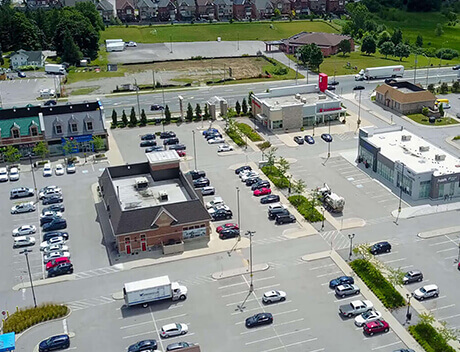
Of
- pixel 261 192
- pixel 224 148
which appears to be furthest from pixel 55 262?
pixel 224 148

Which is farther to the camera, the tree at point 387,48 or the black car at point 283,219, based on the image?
the tree at point 387,48

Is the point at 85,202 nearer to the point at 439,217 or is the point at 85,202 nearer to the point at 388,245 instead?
the point at 388,245

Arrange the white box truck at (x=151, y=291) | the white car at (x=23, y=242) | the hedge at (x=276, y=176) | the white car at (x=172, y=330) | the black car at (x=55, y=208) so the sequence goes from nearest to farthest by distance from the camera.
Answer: the white car at (x=172, y=330) → the white box truck at (x=151, y=291) → the white car at (x=23, y=242) → the black car at (x=55, y=208) → the hedge at (x=276, y=176)

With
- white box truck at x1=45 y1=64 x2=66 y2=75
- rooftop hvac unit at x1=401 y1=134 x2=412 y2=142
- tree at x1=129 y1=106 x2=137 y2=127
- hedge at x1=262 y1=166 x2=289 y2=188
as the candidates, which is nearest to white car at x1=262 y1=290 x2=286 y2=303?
hedge at x1=262 y1=166 x2=289 y2=188

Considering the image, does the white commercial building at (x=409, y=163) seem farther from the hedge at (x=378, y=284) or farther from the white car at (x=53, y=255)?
the white car at (x=53, y=255)

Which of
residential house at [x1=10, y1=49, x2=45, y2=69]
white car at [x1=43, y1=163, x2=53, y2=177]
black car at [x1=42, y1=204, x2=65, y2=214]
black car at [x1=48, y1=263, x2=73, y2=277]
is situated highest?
residential house at [x1=10, y1=49, x2=45, y2=69]

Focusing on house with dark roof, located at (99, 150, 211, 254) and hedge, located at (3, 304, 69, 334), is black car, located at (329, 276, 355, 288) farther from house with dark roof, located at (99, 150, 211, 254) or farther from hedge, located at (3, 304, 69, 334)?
hedge, located at (3, 304, 69, 334)

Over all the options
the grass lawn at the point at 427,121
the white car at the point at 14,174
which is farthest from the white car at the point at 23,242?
the grass lawn at the point at 427,121
